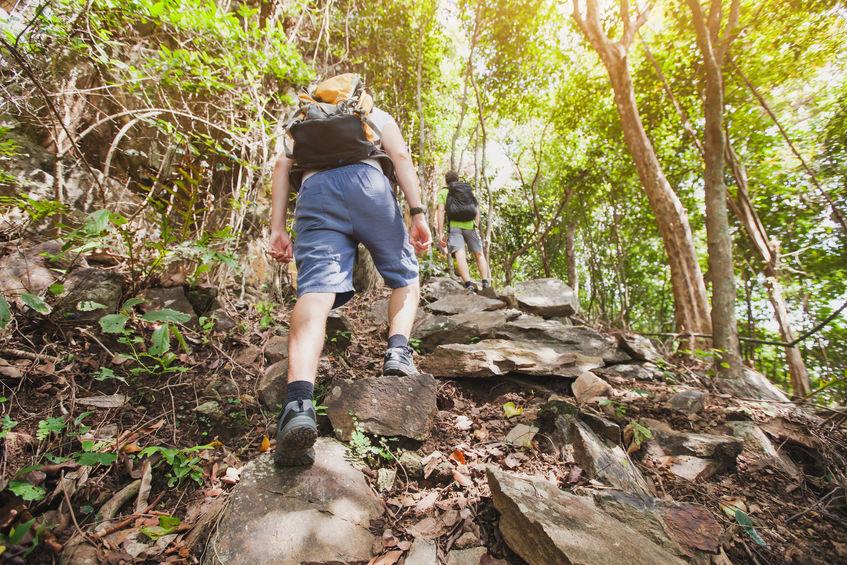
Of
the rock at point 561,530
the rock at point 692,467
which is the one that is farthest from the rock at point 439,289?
the rock at point 561,530

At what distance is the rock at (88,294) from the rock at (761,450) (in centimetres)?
416

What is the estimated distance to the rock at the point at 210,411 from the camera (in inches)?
81.1

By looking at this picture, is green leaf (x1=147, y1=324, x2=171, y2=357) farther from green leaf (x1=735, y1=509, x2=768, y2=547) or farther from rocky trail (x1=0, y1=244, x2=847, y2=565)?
green leaf (x1=735, y1=509, x2=768, y2=547)

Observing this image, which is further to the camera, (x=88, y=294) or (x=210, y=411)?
(x=88, y=294)

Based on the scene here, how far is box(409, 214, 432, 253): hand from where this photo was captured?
2320 mm

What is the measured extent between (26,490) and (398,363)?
1.59 meters

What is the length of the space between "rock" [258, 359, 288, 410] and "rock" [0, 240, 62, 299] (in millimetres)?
1587

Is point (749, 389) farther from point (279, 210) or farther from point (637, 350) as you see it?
point (279, 210)

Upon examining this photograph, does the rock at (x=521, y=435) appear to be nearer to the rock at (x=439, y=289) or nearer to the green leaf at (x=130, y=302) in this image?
the green leaf at (x=130, y=302)

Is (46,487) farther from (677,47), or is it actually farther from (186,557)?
(677,47)

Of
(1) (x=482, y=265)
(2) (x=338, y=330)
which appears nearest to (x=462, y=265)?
(1) (x=482, y=265)

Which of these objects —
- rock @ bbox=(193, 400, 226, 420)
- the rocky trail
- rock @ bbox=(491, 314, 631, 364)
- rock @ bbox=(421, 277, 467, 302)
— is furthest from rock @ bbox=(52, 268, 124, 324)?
rock @ bbox=(421, 277, 467, 302)

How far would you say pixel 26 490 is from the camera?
130 centimetres

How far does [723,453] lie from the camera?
1.97 metres
